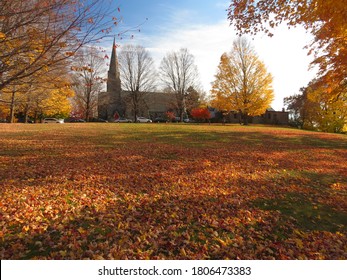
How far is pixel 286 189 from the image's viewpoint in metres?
6.22

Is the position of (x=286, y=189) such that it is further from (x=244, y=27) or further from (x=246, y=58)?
(x=246, y=58)

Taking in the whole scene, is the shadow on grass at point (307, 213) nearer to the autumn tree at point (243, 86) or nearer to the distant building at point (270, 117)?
the autumn tree at point (243, 86)

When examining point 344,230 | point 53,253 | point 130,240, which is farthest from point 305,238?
point 53,253

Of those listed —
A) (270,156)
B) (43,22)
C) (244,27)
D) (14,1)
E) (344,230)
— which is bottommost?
(344,230)

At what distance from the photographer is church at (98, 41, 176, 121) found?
168 feet

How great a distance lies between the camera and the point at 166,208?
4664 millimetres

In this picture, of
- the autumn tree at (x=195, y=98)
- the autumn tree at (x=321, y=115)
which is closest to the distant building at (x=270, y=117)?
the autumn tree at (x=195, y=98)

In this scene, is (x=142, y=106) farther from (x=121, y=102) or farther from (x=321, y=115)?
(x=321, y=115)

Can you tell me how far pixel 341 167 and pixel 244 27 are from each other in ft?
22.0

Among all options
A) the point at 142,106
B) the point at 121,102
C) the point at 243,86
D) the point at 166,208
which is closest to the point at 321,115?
the point at 243,86

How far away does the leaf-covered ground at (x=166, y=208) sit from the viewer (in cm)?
331

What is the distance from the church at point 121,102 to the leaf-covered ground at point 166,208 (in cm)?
4193

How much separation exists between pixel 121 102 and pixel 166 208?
194 ft

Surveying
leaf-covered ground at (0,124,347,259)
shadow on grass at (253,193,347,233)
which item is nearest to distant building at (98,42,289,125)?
leaf-covered ground at (0,124,347,259)
